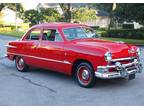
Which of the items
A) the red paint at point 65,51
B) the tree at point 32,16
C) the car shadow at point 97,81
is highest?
the tree at point 32,16

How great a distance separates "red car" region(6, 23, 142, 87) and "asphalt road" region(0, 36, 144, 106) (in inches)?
13.8

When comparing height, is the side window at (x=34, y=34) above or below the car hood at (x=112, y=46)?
above

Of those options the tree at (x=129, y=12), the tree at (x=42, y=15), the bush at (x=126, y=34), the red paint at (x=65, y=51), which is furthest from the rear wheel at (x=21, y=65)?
the tree at (x=42, y=15)

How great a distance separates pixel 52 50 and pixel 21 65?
208 centimetres

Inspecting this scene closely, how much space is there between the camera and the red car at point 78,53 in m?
8.51

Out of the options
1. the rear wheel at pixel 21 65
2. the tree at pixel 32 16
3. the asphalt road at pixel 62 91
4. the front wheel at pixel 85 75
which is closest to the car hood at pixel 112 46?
the front wheel at pixel 85 75

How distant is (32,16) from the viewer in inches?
1969

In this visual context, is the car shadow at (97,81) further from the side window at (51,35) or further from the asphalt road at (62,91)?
the side window at (51,35)

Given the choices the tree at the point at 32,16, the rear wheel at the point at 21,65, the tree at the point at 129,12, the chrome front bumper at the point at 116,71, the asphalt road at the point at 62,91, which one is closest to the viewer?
the asphalt road at the point at 62,91

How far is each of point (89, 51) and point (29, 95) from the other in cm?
185

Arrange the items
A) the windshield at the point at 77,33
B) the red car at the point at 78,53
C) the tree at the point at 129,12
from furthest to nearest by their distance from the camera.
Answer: the tree at the point at 129,12, the windshield at the point at 77,33, the red car at the point at 78,53

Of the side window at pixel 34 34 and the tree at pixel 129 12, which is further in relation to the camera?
the tree at pixel 129 12

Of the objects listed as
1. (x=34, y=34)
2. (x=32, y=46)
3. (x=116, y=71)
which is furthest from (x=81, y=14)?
(x=116, y=71)

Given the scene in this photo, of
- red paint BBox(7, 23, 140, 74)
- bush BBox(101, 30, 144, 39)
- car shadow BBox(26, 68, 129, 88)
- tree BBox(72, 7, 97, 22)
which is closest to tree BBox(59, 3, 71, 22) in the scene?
tree BBox(72, 7, 97, 22)
